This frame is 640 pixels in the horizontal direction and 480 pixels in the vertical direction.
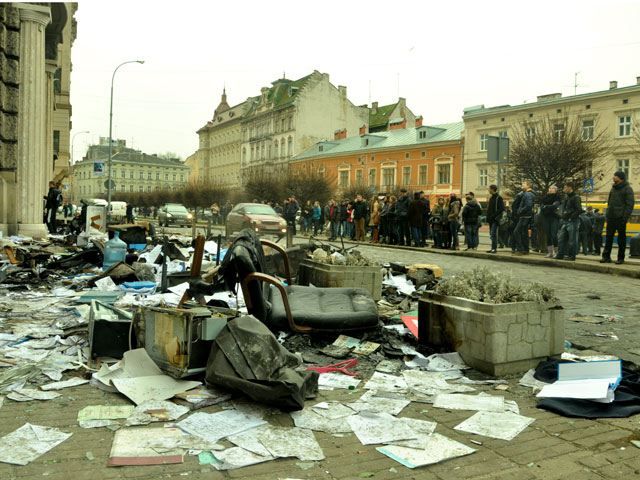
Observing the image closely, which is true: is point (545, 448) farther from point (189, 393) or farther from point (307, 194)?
point (307, 194)

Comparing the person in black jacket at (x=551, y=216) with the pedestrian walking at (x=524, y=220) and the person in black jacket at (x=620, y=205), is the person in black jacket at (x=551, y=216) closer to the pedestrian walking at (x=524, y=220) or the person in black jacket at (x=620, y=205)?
the pedestrian walking at (x=524, y=220)

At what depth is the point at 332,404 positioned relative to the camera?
405 cm

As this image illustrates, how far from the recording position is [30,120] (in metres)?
15.8

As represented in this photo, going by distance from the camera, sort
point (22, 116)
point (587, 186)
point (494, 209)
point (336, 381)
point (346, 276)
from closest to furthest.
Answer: point (336, 381) < point (346, 276) < point (22, 116) < point (494, 209) < point (587, 186)

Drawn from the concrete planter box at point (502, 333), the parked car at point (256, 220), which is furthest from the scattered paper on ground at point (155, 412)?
the parked car at point (256, 220)

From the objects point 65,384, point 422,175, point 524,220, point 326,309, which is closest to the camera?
point 65,384

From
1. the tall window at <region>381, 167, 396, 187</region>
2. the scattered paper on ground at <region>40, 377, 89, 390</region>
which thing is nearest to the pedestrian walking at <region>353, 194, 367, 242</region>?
the scattered paper on ground at <region>40, 377, 89, 390</region>

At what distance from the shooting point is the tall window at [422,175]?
203 feet

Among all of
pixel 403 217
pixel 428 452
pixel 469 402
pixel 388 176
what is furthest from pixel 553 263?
pixel 388 176

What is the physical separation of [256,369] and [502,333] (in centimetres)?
201

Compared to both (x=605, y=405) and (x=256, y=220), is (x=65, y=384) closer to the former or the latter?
(x=605, y=405)

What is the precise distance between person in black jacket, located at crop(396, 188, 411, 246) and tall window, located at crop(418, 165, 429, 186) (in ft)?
138

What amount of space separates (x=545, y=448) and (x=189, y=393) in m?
2.29

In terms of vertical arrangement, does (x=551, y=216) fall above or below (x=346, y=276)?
above
